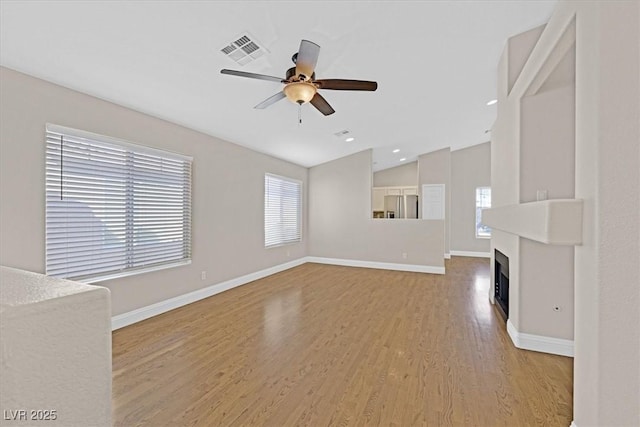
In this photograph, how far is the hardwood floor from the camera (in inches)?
80.7

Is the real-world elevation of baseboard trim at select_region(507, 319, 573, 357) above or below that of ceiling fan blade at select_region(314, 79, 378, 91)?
below

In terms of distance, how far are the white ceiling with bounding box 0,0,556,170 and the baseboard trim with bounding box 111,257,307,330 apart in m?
2.35

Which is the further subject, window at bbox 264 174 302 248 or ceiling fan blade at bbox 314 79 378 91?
window at bbox 264 174 302 248

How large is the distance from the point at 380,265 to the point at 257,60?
213 inches

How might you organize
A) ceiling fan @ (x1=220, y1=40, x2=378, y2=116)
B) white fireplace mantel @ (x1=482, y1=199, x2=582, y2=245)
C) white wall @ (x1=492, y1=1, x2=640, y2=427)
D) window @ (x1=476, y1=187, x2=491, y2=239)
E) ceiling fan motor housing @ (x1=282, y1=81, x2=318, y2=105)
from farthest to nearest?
window @ (x1=476, y1=187, x2=491, y2=239), ceiling fan motor housing @ (x1=282, y1=81, x2=318, y2=105), ceiling fan @ (x1=220, y1=40, x2=378, y2=116), white fireplace mantel @ (x1=482, y1=199, x2=582, y2=245), white wall @ (x1=492, y1=1, x2=640, y2=427)

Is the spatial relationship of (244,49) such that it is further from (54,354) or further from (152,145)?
(54,354)

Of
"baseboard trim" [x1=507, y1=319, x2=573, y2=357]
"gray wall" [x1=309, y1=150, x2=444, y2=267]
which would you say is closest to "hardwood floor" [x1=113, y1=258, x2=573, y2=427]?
"baseboard trim" [x1=507, y1=319, x2=573, y2=357]

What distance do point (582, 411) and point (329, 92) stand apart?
3712 mm

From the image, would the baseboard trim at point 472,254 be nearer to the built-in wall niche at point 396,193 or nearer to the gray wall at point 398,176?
the built-in wall niche at point 396,193

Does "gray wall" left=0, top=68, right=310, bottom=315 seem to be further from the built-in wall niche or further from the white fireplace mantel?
the white fireplace mantel

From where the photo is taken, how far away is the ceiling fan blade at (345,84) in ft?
8.99

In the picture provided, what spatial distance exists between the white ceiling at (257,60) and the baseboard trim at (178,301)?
235 cm

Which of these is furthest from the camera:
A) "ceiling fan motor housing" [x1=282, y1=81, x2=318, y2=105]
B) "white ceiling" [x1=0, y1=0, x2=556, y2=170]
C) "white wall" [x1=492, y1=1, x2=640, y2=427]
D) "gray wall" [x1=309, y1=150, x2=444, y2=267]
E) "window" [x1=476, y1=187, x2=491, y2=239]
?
"window" [x1=476, y1=187, x2=491, y2=239]

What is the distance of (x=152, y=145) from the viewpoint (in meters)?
3.77
